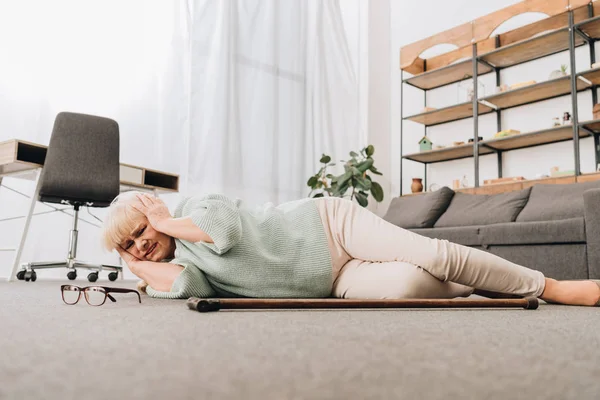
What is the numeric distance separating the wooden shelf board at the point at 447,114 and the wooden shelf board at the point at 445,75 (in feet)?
1.19

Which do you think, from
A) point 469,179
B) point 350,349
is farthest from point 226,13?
point 350,349

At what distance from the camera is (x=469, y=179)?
15.2 ft

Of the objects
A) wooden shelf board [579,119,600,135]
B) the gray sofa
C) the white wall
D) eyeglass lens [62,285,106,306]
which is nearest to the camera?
eyeglass lens [62,285,106,306]

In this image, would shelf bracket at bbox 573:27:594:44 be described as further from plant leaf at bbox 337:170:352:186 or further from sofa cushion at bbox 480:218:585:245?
plant leaf at bbox 337:170:352:186

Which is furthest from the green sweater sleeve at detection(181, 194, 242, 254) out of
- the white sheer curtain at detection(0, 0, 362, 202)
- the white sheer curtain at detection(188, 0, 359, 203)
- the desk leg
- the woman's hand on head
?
the white sheer curtain at detection(188, 0, 359, 203)

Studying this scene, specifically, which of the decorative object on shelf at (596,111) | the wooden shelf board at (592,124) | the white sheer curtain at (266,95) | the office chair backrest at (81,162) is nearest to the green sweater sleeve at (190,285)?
the office chair backrest at (81,162)

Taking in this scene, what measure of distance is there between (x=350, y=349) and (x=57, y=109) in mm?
3443

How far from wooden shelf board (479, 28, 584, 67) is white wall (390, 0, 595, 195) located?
0.23ft

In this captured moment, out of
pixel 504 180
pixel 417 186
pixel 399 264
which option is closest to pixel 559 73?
pixel 504 180

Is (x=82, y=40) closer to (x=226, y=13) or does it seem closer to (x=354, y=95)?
(x=226, y=13)

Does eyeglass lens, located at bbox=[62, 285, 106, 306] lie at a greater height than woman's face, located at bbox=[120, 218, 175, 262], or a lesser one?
lesser

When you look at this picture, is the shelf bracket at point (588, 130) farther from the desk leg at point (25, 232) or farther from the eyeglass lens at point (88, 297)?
the desk leg at point (25, 232)

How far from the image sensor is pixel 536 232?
105 inches

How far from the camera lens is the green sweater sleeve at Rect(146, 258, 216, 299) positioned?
133 centimetres
